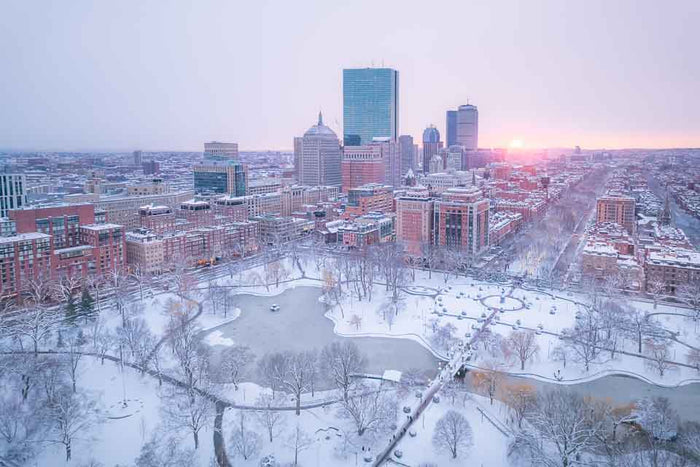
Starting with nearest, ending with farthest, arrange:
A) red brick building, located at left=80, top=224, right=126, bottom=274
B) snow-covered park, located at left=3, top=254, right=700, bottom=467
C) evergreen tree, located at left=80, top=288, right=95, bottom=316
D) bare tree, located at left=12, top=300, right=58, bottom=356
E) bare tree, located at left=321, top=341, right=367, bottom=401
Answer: snow-covered park, located at left=3, top=254, right=700, bottom=467, bare tree, located at left=321, top=341, right=367, bottom=401, bare tree, located at left=12, top=300, right=58, bottom=356, evergreen tree, located at left=80, top=288, right=95, bottom=316, red brick building, located at left=80, top=224, right=126, bottom=274

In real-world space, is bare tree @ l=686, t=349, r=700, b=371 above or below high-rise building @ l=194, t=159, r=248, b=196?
below

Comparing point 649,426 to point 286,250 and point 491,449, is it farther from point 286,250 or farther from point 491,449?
point 286,250

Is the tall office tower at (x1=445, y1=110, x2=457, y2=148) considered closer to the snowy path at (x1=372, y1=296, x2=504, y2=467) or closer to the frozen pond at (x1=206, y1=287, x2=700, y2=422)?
the frozen pond at (x1=206, y1=287, x2=700, y2=422)

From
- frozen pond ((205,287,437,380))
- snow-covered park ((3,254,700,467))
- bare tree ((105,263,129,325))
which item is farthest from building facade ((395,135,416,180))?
frozen pond ((205,287,437,380))

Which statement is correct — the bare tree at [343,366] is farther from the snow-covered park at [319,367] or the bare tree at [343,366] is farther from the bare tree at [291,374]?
the bare tree at [291,374]

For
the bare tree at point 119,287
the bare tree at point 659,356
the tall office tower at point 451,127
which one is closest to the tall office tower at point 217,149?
the bare tree at point 119,287

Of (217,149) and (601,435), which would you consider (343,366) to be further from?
(217,149)
